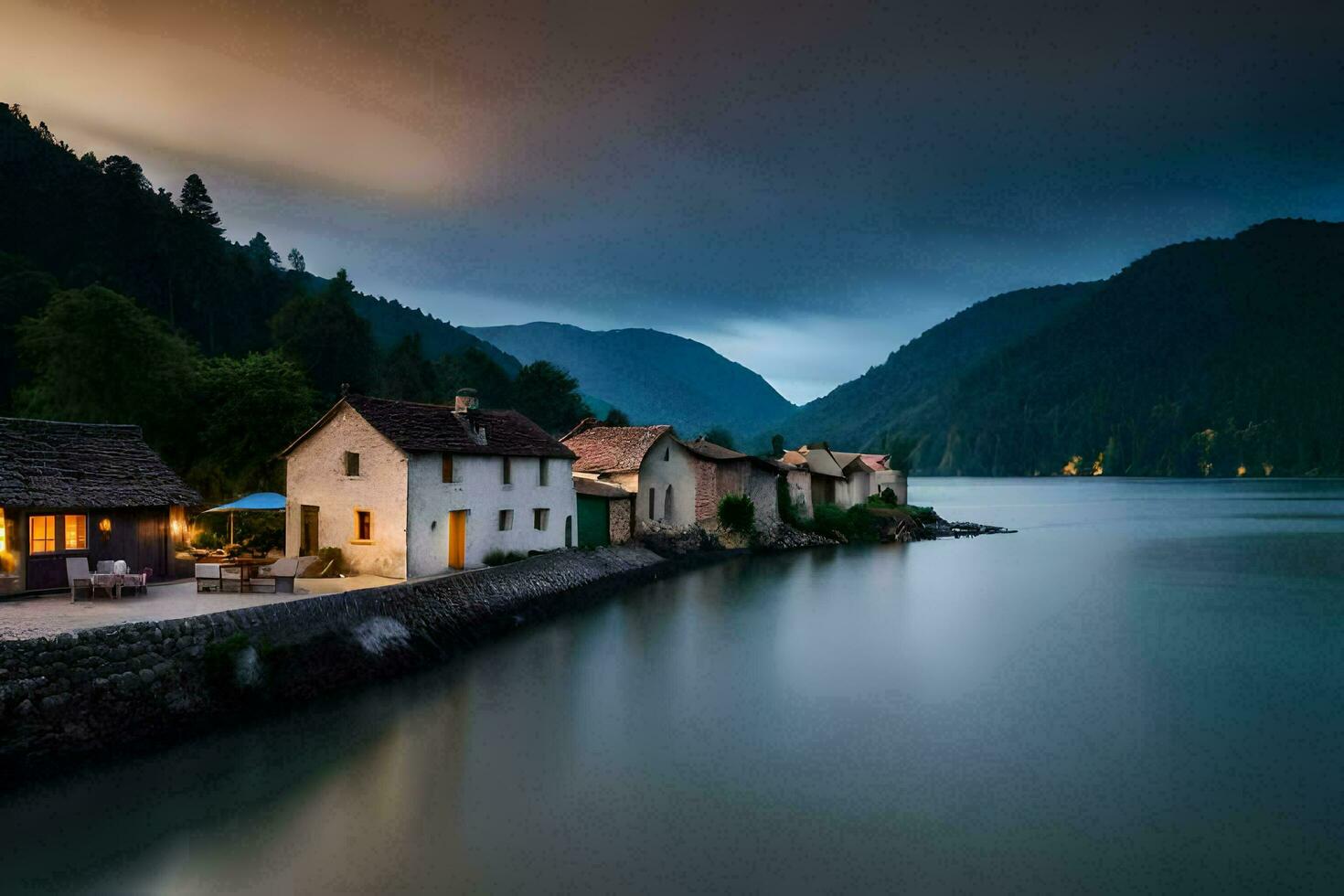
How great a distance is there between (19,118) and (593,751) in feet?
328

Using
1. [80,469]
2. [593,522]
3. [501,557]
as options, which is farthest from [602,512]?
[80,469]

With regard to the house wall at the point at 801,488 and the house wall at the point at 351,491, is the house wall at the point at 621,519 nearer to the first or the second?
the house wall at the point at 351,491

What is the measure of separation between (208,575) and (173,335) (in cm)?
3699

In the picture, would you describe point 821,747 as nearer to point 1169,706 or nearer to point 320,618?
point 1169,706

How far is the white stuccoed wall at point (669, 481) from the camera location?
48.2 m

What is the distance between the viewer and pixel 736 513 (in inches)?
2178

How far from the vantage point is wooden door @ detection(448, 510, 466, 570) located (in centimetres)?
3055

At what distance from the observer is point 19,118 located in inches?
3253

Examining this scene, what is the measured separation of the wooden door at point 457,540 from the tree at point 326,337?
45520mm

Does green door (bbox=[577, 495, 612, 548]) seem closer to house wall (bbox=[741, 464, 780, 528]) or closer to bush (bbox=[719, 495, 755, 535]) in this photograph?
bush (bbox=[719, 495, 755, 535])

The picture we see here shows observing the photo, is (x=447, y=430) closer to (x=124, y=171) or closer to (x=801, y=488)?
(x=801, y=488)

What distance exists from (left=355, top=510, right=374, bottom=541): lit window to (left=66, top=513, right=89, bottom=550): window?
306 inches

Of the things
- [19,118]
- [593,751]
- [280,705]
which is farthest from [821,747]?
[19,118]

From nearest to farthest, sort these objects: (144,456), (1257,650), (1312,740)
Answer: (1312,740) → (144,456) → (1257,650)
